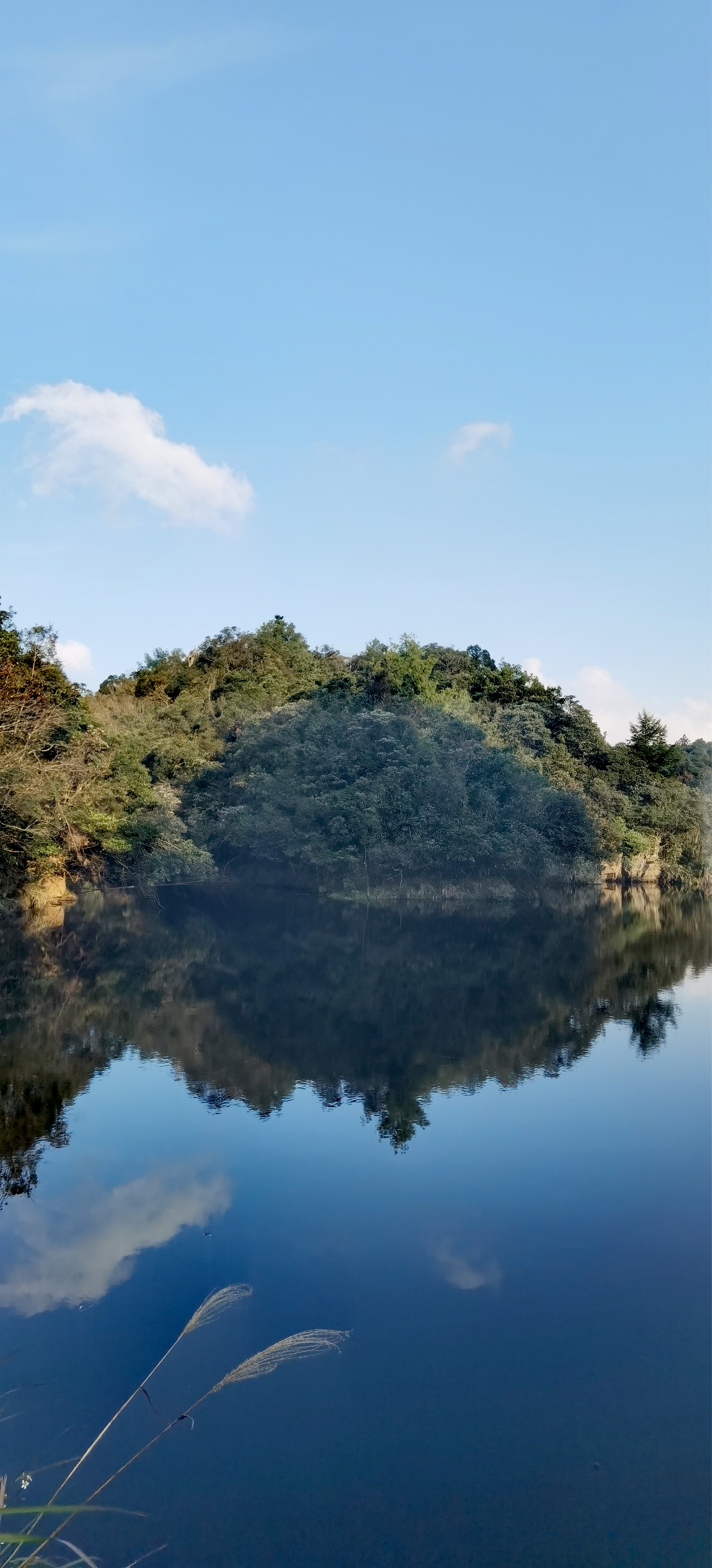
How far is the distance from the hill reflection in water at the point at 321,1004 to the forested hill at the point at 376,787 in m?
5.13

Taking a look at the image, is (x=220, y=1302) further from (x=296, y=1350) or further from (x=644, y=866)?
(x=644, y=866)

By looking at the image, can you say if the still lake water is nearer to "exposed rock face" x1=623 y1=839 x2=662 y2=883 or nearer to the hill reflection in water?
the hill reflection in water

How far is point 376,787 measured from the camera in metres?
27.4

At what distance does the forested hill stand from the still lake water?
12.4 meters

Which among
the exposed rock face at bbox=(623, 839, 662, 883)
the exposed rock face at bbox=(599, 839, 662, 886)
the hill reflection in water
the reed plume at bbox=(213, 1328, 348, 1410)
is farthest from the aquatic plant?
the exposed rock face at bbox=(623, 839, 662, 883)

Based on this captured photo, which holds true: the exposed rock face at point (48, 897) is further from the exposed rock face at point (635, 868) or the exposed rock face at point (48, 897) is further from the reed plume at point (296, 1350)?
the exposed rock face at point (635, 868)

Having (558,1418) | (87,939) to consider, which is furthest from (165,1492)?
(87,939)

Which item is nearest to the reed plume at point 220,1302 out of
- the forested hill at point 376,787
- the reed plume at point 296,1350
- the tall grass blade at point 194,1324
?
the tall grass blade at point 194,1324

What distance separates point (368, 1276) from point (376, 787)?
22492mm

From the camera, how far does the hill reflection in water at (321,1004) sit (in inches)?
344

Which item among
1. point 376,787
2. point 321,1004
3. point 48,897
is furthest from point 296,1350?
point 376,787

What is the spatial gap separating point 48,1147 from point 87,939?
11101 millimetres

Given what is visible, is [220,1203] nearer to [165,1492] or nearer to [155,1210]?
[155,1210]

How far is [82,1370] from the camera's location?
13.7ft
